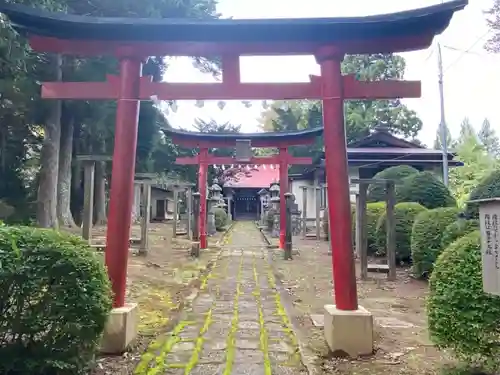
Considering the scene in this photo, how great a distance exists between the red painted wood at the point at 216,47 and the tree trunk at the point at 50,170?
10204 mm

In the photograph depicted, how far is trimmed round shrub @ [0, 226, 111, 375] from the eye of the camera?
351 cm

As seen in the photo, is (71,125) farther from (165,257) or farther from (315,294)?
(315,294)

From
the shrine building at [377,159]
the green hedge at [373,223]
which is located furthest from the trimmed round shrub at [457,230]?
the shrine building at [377,159]

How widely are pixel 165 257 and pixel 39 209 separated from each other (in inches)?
204

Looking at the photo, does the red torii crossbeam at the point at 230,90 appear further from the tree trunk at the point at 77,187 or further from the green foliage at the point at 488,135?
the green foliage at the point at 488,135

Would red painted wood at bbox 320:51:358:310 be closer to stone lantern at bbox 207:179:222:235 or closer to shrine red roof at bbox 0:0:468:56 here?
shrine red roof at bbox 0:0:468:56

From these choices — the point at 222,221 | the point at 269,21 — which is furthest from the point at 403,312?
the point at 222,221

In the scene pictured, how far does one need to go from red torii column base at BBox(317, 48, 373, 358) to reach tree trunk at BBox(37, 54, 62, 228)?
1211 cm

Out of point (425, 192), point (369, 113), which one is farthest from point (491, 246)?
point (369, 113)

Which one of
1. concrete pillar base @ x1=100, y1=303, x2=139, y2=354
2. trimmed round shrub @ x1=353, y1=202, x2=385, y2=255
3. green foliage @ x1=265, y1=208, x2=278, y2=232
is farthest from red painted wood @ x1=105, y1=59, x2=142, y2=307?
green foliage @ x1=265, y1=208, x2=278, y2=232

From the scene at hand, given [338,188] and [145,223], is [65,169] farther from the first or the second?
[338,188]

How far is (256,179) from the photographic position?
4328 cm

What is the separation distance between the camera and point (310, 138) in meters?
15.9

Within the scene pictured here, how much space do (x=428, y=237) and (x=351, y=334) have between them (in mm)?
5001
